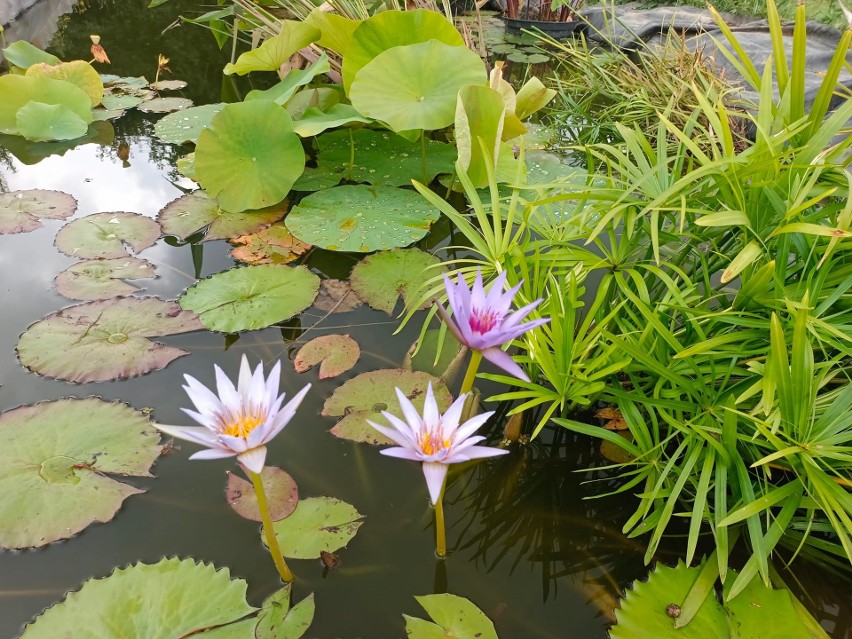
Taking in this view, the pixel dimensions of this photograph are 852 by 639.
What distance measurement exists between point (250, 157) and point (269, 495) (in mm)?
1414

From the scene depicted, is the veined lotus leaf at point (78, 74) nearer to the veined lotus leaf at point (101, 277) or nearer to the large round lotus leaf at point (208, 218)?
the large round lotus leaf at point (208, 218)

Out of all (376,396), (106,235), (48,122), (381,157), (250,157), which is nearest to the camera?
(376,396)

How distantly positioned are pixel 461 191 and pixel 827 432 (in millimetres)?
1680

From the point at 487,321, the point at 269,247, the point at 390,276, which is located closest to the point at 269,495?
the point at 487,321

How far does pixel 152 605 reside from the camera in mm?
955

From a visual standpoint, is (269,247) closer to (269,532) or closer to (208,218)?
(208,218)

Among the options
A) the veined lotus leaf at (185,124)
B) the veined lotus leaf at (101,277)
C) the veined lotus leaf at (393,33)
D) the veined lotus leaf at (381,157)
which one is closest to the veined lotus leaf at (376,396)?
the veined lotus leaf at (101,277)

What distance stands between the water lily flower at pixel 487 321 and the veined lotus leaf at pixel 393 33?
159 cm

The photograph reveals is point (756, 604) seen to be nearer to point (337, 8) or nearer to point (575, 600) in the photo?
point (575, 600)

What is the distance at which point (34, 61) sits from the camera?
306cm

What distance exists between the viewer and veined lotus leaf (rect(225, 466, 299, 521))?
114cm

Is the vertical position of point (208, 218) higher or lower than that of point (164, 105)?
lower

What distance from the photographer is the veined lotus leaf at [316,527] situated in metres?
1.07

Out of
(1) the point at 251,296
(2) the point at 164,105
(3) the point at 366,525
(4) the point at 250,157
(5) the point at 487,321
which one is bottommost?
(3) the point at 366,525
